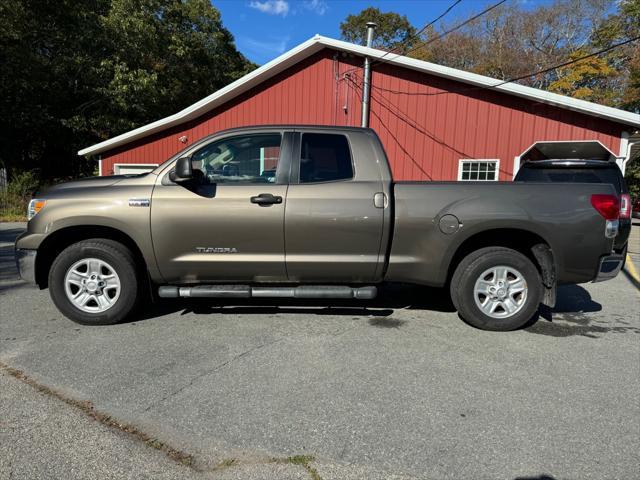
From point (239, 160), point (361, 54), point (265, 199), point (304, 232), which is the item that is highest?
point (361, 54)

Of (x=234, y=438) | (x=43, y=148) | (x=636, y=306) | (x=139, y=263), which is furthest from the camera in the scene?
(x=43, y=148)

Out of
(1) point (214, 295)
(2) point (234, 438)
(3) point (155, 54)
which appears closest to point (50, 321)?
(1) point (214, 295)

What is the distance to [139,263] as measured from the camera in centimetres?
435

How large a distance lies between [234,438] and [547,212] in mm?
3411

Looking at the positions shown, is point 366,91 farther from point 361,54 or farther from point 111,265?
point 111,265

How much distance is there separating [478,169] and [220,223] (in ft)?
32.4

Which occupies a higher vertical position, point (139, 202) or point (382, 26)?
point (382, 26)

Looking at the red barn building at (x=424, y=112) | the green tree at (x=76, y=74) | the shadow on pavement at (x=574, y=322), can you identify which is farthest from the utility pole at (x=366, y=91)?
the green tree at (x=76, y=74)

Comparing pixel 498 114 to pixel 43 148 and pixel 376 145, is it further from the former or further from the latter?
pixel 43 148

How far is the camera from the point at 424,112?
12266mm

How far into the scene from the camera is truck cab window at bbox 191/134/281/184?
4305mm

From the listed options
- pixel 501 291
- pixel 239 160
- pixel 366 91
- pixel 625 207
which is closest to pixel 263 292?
pixel 239 160

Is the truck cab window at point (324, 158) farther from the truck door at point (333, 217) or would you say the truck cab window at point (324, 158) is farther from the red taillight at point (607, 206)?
the red taillight at point (607, 206)

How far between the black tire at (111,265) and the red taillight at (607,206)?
444 cm
